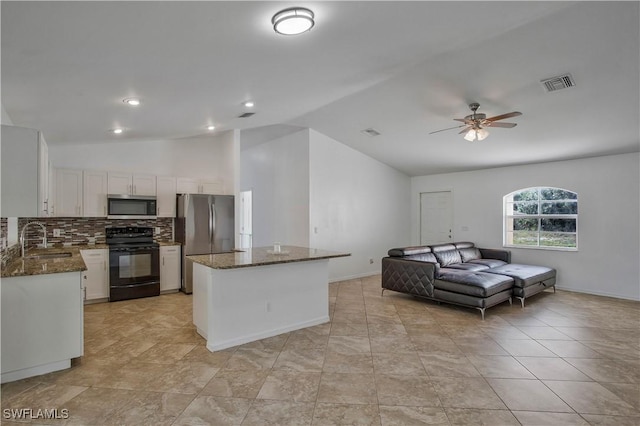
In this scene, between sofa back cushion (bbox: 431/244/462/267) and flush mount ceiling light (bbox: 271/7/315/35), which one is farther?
sofa back cushion (bbox: 431/244/462/267)

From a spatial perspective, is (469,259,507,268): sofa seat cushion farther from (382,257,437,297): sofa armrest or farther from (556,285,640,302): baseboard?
(382,257,437,297): sofa armrest

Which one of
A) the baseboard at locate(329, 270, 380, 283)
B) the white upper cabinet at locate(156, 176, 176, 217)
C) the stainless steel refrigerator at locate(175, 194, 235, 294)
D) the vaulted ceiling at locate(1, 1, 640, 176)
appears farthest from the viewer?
the baseboard at locate(329, 270, 380, 283)

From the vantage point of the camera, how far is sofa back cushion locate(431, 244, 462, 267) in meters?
6.02

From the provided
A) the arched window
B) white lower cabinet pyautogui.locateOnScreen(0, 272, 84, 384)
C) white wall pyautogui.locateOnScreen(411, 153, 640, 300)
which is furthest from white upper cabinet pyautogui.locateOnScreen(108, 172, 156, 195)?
the arched window

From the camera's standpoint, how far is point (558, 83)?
12.5 ft

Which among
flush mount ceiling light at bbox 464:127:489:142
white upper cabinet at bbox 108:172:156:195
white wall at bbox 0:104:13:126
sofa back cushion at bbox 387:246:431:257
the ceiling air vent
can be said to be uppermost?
the ceiling air vent

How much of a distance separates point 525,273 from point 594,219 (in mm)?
1744

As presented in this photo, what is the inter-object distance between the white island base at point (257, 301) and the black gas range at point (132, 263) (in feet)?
6.56

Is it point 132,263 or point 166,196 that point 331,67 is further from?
point 132,263

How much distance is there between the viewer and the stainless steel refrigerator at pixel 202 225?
573 centimetres

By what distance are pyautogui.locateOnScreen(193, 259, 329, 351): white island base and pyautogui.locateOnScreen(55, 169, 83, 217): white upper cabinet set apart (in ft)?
8.75

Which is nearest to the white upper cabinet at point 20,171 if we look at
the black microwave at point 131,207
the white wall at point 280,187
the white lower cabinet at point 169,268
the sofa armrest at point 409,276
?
the black microwave at point 131,207

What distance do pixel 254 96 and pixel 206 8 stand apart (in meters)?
1.98

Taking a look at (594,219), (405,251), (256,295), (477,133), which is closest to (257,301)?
(256,295)
